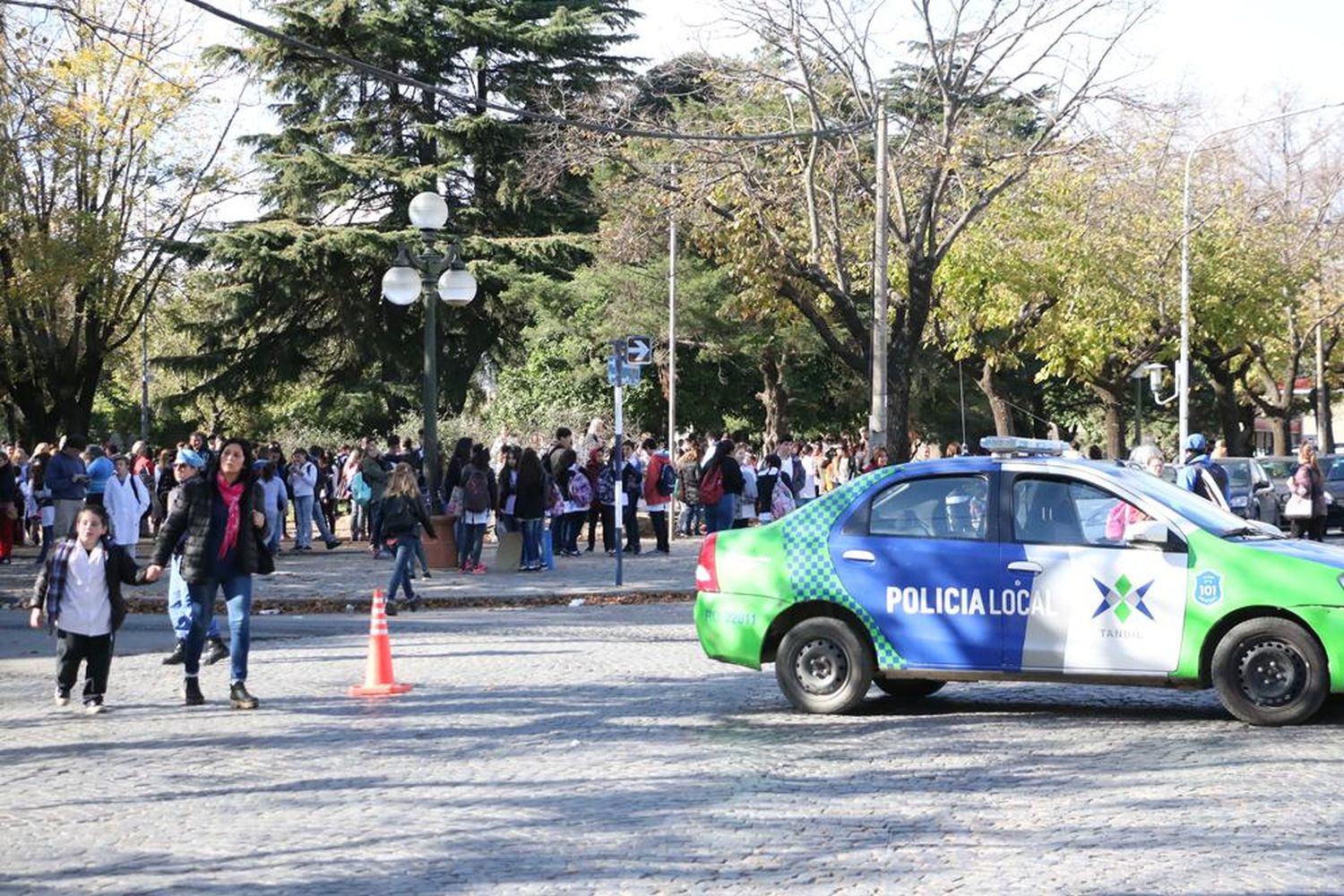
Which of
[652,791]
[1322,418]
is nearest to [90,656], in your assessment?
[652,791]

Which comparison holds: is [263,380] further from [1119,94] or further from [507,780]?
[507,780]

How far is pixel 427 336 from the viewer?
2323cm

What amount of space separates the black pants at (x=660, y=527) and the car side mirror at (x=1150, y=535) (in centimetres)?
1709

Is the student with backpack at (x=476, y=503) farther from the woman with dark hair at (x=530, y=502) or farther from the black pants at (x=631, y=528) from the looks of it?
the black pants at (x=631, y=528)

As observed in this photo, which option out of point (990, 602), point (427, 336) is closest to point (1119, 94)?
point (427, 336)

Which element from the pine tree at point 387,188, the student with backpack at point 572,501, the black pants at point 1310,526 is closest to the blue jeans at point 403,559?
the student with backpack at point 572,501

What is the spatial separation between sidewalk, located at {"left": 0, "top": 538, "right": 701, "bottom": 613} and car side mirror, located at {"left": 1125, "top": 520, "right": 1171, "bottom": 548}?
11.0 meters

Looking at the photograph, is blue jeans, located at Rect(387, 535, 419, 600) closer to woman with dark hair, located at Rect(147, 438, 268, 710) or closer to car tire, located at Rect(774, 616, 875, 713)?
woman with dark hair, located at Rect(147, 438, 268, 710)

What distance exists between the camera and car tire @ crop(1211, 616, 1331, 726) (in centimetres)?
1006

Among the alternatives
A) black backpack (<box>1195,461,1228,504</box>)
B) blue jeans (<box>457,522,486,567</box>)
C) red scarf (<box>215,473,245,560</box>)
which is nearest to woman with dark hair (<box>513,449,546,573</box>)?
blue jeans (<box>457,522,486,567</box>)

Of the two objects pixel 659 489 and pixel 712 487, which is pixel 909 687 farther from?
pixel 659 489

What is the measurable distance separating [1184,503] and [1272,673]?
118 centimetres

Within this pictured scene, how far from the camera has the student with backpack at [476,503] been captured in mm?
23750

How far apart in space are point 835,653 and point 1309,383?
209ft
